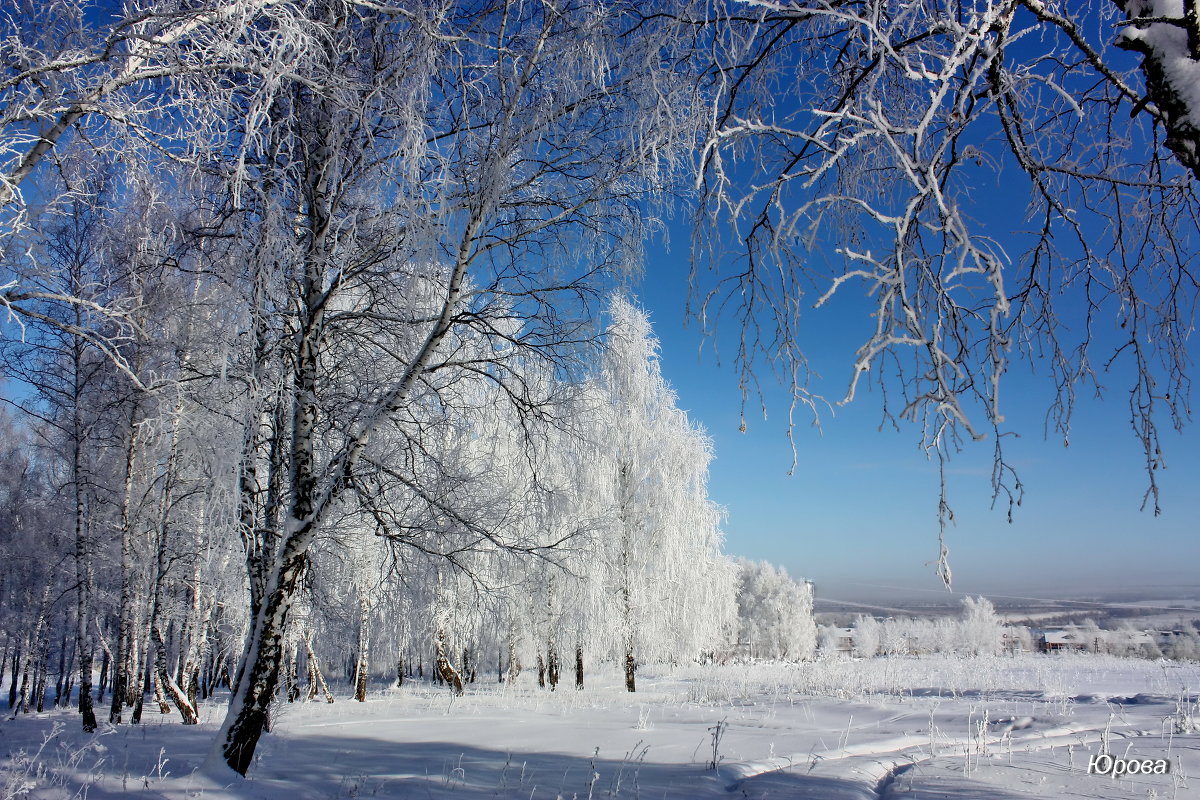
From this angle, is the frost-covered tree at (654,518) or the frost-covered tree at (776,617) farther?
the frost-covered tree at (776,617)

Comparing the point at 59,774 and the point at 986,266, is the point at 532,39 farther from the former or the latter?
the point at 59,774

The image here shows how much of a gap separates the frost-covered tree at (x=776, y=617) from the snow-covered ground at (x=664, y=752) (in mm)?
51980

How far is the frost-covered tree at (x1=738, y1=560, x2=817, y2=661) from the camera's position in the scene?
61.2m

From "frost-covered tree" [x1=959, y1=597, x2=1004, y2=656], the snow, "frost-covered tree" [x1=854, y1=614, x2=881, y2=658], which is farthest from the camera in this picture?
"frost-covered tree" [x1=854, y1=614, x2=881, y2=658]

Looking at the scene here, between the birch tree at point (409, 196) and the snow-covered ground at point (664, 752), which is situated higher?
the birch tree at point (409, 196)

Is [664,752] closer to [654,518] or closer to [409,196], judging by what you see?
[409,196]

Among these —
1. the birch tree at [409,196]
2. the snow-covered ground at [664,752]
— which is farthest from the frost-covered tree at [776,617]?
the birch tree at [409,196]

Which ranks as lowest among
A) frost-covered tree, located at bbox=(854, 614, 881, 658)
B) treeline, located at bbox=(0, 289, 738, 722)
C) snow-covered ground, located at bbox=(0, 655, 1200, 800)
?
frost-covered tree, located at bbox=(854, 614, 881, 658)

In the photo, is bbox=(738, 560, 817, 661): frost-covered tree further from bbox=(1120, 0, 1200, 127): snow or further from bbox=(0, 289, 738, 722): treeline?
bbox=(1120, 0, 1200, 127): snow

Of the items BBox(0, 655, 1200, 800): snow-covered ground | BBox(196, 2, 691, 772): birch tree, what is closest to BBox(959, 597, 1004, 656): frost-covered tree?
BBox(0, 655, 1200, 800): snow-covered ground

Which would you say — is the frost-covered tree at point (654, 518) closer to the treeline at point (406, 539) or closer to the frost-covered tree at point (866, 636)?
the treeline at point (406, 539)

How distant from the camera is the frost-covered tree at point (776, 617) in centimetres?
6122

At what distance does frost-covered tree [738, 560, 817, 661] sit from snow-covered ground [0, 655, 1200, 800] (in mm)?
51980

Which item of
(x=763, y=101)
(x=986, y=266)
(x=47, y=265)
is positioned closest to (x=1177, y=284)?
(x=986, y=266)
